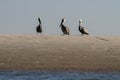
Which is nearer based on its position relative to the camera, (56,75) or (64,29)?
(56,75)

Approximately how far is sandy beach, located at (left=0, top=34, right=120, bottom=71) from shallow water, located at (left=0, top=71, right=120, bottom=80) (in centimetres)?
37

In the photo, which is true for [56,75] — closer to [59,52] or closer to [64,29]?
[59,52]

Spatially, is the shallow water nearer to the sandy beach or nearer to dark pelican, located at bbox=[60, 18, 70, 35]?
the sandy beach

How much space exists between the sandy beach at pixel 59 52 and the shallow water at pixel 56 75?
371 mm

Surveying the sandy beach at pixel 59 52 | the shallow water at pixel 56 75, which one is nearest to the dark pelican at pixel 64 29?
the sandy beach at pixel 59 52

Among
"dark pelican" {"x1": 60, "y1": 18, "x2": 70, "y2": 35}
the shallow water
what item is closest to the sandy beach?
the shallow water

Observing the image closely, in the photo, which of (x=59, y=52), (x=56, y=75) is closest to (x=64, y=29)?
(x=59, y=52)

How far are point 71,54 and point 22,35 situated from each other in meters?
4.04

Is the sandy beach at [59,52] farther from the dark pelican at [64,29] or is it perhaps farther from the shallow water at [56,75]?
the dark pelican at [64,29]

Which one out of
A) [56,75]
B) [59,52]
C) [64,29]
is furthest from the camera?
[64,29]

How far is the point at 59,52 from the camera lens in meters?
19.0

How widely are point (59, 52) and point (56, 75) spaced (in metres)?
2.57

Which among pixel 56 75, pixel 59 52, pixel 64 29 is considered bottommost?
pixel 56 75

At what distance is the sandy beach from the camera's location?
57.2ft
